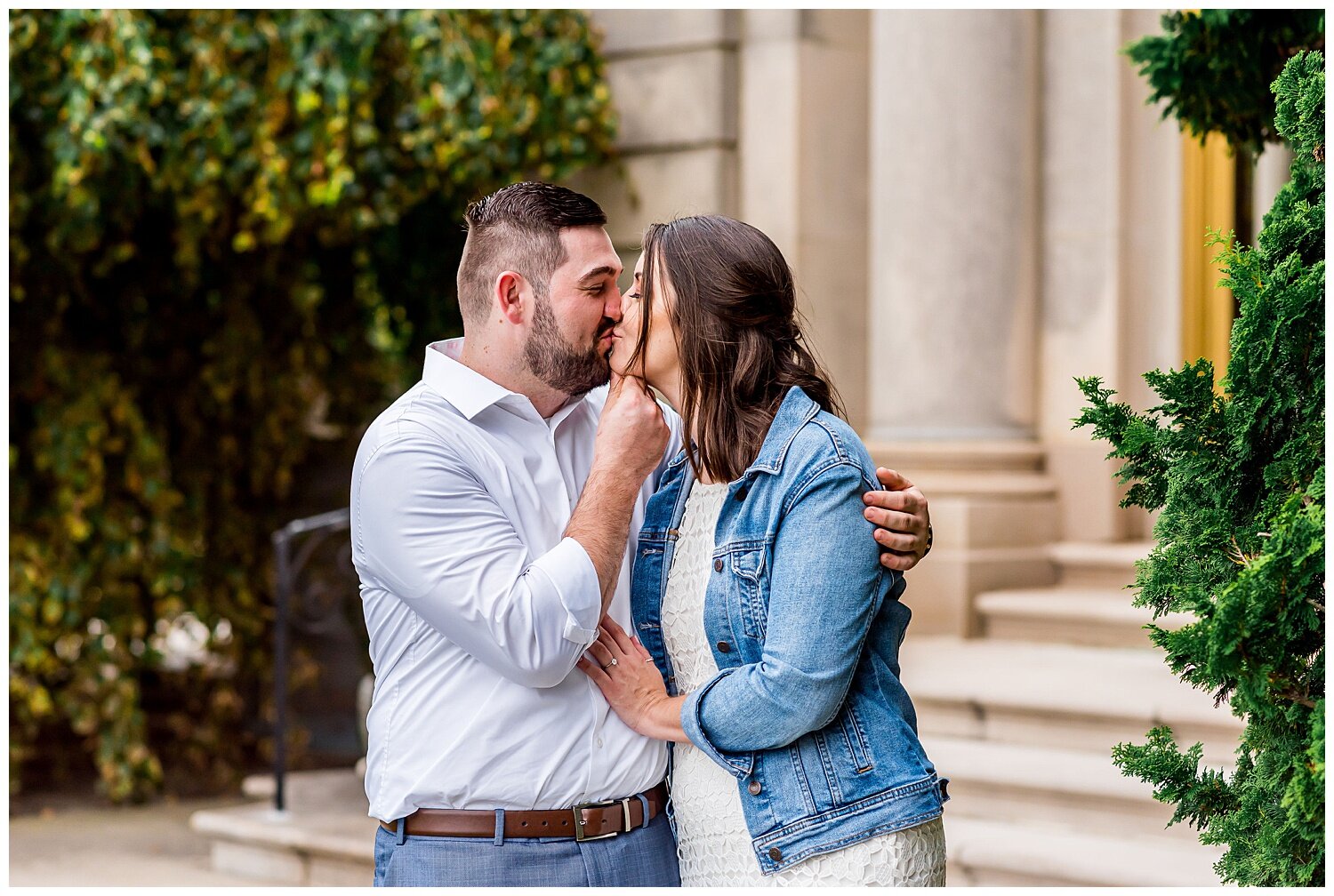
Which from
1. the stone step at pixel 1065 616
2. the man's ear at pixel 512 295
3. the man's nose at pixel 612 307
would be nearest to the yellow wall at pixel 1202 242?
the stone step at pixel 1065 616

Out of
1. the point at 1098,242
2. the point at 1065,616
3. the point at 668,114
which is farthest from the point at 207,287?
the point at 1065,616

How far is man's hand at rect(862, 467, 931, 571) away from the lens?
2148 millimetres

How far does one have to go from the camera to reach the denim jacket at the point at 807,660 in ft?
6.88

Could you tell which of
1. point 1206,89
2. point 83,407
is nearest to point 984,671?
point 1206,89

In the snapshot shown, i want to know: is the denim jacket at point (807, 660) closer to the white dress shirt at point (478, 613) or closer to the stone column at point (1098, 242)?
the white dress shirt at point (478, 613)

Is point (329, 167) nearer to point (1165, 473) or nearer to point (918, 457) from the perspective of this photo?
point (918, 457)

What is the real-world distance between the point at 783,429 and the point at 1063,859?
2.80m

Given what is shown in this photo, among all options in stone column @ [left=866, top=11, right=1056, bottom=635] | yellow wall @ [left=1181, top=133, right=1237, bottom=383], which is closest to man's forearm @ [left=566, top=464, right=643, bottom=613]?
stone column @ [left=866, top=11, right=1056, bottom=635]

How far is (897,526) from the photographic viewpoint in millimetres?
2148

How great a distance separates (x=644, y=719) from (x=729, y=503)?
370 millimetres

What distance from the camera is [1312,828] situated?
1972mm

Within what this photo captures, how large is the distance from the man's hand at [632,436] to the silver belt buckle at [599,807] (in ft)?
1.70

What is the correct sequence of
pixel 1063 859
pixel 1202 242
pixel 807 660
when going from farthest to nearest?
pixel 1202 242 → pixel 1063 859 → pixel 807 660

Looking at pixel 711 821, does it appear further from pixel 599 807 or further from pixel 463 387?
pixel 463 387
